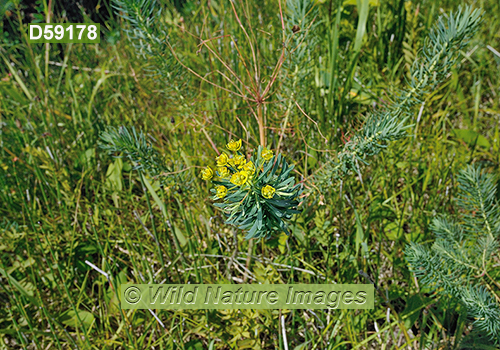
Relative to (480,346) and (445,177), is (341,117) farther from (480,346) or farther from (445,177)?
(480,346)

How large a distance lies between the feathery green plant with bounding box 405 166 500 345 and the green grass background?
0.14 m

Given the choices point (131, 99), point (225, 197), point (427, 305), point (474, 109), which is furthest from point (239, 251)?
point (474, 109)

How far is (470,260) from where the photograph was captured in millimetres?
1205

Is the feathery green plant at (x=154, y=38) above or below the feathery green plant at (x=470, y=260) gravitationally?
above

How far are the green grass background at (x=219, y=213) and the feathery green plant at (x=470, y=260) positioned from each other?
5.3 inches

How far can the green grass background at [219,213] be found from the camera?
1.34 metres

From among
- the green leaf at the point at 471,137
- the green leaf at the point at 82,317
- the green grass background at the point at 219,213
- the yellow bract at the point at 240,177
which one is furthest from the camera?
the green leaf at the point at 471,137

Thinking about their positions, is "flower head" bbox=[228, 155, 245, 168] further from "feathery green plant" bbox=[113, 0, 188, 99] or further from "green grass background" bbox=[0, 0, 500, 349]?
"feathery green plant" bbox=[113, 0, 188, 99]

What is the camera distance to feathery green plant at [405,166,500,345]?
1.08m

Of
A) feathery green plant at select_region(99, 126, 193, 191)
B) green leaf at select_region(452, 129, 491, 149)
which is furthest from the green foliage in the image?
green leaf at select_region(452, 129, 491, 149)

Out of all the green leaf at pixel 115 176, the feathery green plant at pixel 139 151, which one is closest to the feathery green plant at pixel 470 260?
the feathery green plant at pixel 139 151

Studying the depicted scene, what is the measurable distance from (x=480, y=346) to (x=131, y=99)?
6.27ft

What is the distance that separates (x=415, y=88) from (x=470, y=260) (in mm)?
585

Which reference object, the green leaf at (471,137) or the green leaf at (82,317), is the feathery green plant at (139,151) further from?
the green leaf at (471,137)
